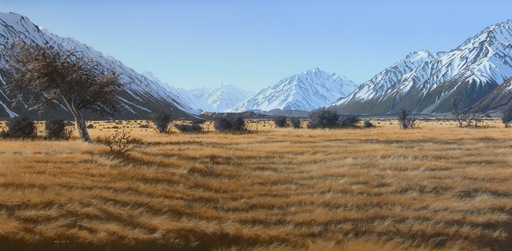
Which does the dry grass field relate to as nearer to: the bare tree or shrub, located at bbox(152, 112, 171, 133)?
the bare tree

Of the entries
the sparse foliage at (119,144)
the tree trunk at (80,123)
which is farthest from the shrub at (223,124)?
the sparse foliage at (119,144)

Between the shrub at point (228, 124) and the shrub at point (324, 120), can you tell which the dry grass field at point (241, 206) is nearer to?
the shrub at point (228, 124)

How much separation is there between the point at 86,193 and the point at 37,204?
1.41 m

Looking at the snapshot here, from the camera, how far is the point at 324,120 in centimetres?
6881

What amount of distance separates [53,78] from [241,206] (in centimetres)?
2014

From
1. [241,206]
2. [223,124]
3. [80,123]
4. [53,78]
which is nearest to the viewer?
[241,206]

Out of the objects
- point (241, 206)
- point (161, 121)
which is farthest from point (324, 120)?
point (241, 206)

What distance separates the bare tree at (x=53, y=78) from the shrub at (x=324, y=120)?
43835 millimetres

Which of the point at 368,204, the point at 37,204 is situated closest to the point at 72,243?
the point at 37,204

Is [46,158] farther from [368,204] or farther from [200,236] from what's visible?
[368,204]

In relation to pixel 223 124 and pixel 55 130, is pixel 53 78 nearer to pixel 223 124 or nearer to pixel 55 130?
pixel 55 130

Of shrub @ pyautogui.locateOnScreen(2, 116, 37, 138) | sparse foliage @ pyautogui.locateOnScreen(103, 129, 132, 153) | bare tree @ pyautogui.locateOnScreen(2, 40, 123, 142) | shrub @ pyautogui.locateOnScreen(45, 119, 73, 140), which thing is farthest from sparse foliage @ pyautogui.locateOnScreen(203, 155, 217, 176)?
shrub @ pyautogui.locateOnScreen(2, 116, 37, 138)

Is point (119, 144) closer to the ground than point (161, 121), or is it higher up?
closer to the ground

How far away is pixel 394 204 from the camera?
12.8 meters
